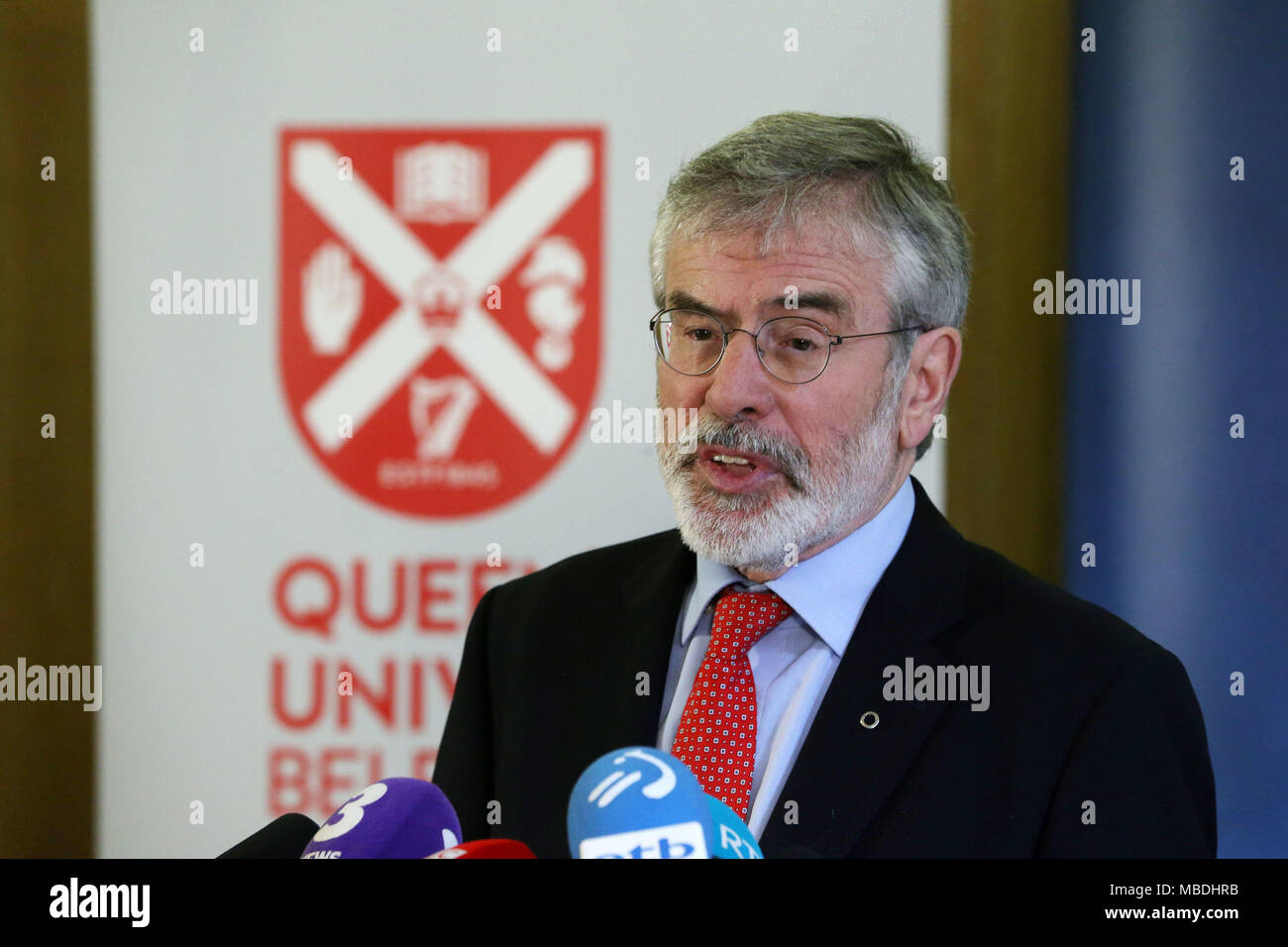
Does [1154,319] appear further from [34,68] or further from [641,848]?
[34,68]

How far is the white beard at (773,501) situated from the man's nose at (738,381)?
0.07 ft

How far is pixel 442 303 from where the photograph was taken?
236 cm

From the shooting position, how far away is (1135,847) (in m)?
1.40

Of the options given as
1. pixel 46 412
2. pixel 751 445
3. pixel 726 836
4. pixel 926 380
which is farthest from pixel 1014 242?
pixel 46 412

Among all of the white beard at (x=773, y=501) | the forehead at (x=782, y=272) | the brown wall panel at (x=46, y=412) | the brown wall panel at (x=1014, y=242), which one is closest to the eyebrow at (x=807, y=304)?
the forehead at (x=782, y=272)

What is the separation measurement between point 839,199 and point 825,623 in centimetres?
54

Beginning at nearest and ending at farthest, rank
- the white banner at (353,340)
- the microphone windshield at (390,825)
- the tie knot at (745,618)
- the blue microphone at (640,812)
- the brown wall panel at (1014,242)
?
the blue microphone at (640,812)
the microphone windshield at (390,825)
the tie knot at (745,618)
the brown wall panel at (1014,242)
the white banner at (353,340)

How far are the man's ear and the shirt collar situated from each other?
122 mm

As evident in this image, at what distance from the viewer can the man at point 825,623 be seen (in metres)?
1.43

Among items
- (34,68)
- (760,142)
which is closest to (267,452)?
(34,68)

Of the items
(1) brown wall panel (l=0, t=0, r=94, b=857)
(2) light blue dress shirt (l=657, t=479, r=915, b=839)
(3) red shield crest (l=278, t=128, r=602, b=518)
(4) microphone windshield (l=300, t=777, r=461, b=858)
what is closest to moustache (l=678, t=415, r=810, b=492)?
(2) light blue dress shirt (l=657, t=479, r=915, b=839)

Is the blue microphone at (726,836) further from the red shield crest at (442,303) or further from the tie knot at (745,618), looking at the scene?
the red shield crest at (442,303)

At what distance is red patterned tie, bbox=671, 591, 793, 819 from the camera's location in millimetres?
1438

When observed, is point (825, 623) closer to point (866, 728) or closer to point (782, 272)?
point (866, 728)
